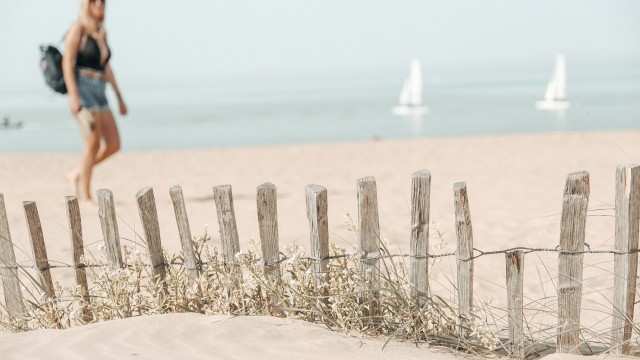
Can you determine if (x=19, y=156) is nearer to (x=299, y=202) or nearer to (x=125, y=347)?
(x=299, y=202)

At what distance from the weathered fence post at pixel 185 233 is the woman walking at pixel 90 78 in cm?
414

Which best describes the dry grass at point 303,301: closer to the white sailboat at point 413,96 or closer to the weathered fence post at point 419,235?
the weathered fence post at point 419,235

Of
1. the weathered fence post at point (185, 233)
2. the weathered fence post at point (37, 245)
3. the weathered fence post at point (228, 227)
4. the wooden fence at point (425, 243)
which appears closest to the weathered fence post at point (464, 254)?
the wooden fence at point (425, 243)

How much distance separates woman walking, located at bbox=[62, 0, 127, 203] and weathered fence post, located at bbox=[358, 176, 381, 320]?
4686 mm

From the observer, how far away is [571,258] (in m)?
3.24

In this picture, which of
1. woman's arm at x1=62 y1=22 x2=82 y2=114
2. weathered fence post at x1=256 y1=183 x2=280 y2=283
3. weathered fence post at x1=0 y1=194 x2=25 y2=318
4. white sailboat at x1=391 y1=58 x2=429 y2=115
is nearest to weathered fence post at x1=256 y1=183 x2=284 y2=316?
weathered fence post at x1=256 y1=183 x2=280 y2=283

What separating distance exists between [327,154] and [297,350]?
41.9 ft

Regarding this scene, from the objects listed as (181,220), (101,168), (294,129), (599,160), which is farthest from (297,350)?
(294,129)

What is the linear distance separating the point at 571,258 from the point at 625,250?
20cm

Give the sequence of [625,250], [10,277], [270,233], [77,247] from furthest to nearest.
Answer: [10,277] < [77,247] < [270,233] < [625,250]

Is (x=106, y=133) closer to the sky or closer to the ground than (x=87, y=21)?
closer to the ground

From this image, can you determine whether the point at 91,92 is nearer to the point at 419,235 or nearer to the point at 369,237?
the point at 369,237

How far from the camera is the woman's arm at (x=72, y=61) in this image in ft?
24.1

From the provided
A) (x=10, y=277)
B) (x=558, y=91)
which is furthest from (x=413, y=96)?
(x=10, y=277)
